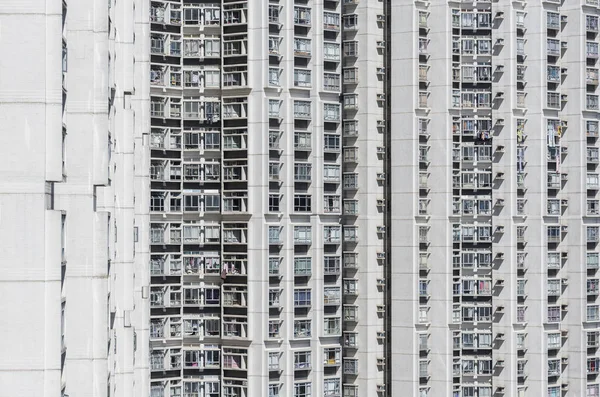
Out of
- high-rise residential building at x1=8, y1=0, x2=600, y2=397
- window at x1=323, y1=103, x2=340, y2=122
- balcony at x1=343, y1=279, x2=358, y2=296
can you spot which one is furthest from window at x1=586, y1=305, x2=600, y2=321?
window at x1=323, y1=103, x2=340, y2=122

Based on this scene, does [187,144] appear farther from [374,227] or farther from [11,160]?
[11,160]

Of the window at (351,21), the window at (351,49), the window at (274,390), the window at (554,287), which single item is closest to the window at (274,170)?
the window at (351,49)

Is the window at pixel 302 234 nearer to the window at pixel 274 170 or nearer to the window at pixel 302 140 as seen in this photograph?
the window at pixel 274 170

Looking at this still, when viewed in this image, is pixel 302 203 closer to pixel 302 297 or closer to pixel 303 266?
pixel 303 266

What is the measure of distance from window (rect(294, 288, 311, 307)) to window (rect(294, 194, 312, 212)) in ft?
11.3

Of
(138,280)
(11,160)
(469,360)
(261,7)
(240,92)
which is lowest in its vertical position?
(469,360)

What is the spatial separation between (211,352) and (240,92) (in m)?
11.1

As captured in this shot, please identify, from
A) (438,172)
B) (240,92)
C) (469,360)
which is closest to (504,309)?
(469,360)

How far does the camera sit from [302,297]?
58719mm

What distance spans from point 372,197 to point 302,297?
20.0 ft

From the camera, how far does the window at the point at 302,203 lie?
192ft

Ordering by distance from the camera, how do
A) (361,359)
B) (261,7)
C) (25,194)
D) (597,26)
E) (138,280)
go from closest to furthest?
(25,194)
(138,280)
(261,7)
(361,359)
(597,26)

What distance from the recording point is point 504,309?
64625 millimetres

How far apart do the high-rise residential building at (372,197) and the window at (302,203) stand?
9 centimetres
